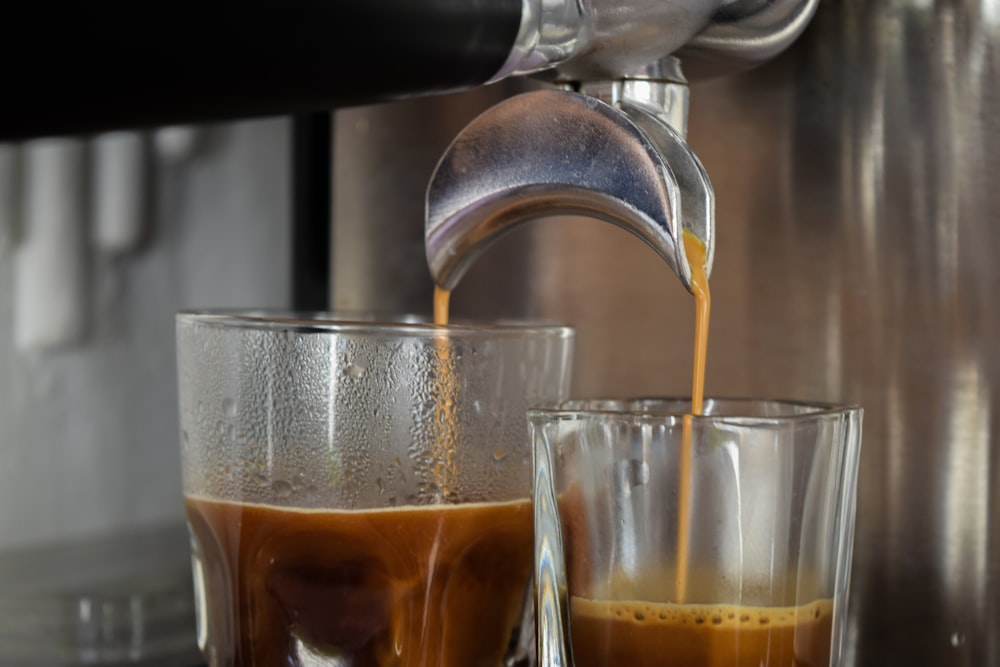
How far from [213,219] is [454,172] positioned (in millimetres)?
514

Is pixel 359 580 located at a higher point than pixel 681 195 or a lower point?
lower

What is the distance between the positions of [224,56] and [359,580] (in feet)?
0.57

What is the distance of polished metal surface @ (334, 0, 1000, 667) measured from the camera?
0.39m

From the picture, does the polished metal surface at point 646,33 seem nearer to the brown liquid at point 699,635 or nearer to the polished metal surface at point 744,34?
the polished metal surface at point 744,34

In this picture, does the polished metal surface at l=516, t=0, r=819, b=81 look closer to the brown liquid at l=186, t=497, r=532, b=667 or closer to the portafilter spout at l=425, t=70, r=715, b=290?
the portafilter spout at l=425, t=70, r=715, b=290

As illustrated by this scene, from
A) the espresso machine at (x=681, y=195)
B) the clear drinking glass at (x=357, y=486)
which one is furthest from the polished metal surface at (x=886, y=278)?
the clear drinking glass at (x=357, y=486)

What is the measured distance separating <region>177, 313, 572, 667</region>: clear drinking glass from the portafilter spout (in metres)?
0.04

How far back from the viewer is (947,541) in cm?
39

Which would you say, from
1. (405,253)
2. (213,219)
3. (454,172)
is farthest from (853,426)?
(213,219)

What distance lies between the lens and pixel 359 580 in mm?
355

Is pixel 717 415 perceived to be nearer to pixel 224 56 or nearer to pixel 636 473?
pixel 636 473

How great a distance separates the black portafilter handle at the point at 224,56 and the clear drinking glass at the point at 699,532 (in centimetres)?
11

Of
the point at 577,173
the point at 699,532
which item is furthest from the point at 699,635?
the point at 577,173

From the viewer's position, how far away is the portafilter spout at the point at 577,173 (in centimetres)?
31
